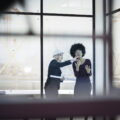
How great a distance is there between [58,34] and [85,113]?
4.58 metres

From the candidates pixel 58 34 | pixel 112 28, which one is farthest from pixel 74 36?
pixel 112 28

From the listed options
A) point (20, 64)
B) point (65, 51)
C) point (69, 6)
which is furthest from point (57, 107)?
point (69, 6)

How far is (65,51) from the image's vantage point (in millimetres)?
5625

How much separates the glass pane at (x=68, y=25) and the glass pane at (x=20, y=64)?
13.7 inches

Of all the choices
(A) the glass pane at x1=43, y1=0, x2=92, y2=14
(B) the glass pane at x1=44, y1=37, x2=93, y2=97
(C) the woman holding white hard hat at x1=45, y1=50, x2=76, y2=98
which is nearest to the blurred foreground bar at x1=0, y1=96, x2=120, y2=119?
(C) the woman holding white hard hat at x1=45, y1=50, x2=76, y2=98

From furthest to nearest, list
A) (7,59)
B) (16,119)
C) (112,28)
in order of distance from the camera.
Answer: (7,59) → (112,28) → (16,119)

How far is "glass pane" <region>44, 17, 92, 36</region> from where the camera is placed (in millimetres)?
5578

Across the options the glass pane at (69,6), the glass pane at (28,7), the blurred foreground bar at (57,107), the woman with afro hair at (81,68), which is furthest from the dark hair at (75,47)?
the blurred foreground bar at (57,107)

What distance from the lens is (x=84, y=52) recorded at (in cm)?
564

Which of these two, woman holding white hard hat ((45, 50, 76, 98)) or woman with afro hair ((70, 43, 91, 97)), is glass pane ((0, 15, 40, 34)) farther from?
woman with afro hair ((70, 43, 91, 97))

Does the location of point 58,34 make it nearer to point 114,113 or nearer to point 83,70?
point 83,70

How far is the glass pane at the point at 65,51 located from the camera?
5539 mm

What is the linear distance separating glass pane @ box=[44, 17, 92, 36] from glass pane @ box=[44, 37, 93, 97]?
0.44 feet

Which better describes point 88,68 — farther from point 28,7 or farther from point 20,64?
point 28,7
